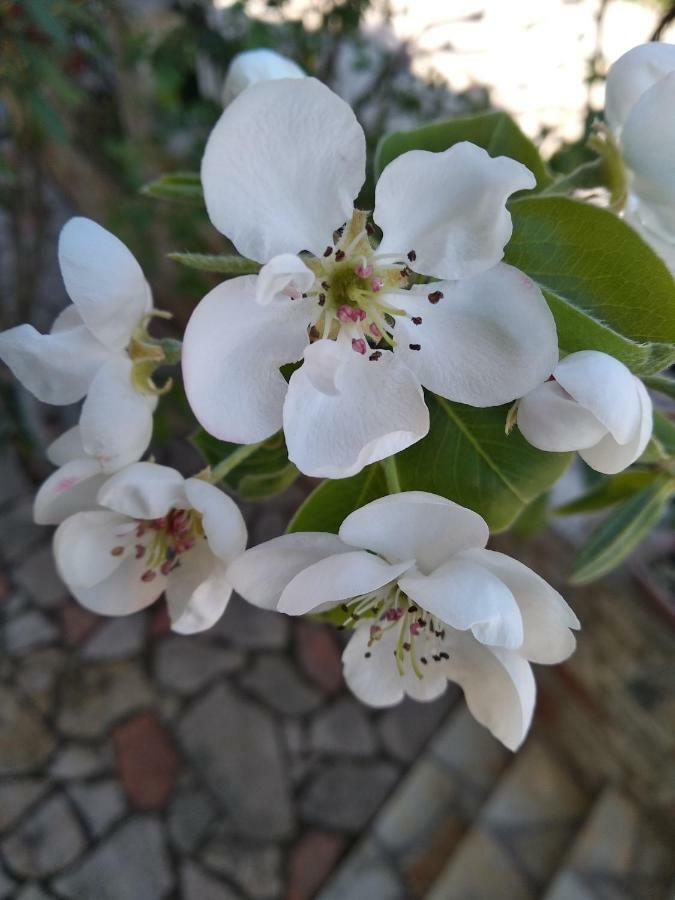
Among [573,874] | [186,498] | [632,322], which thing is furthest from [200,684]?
[632,322]

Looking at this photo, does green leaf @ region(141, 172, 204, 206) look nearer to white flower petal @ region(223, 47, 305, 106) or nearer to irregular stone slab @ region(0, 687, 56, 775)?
white flower petal @ region(223, 47, 305, 106)

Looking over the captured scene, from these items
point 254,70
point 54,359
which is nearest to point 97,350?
point 54,359

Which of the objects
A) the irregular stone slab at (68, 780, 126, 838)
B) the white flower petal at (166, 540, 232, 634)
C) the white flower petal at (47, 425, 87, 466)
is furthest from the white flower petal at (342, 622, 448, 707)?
the irregular stone slab at (68, 780, 126, 838)

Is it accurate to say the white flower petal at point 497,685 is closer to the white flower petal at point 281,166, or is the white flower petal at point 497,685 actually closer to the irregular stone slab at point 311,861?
the white flower petal at point 281,166

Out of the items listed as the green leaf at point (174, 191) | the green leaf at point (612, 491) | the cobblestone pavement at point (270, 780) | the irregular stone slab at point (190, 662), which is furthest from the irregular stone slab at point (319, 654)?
the green leaf at point (174, 191)

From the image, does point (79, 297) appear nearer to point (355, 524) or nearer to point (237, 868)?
point (355, 524)

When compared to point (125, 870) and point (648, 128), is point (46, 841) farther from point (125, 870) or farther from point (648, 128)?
point (648, 128)
